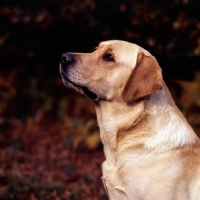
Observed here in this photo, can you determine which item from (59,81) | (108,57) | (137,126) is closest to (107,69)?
(108,57)

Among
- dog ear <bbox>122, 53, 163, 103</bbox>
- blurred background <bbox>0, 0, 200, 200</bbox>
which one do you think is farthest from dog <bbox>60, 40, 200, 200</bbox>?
blurred background <bbox>0, 0, 200, 200</bbox>

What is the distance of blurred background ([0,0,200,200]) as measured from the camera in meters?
7.35

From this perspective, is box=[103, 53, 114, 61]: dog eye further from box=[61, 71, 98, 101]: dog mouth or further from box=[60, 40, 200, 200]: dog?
box=[61, 71, 98, 101]: dog mouth

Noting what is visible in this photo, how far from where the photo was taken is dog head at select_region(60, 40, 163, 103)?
4535 millimetres

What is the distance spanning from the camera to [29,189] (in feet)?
21.6

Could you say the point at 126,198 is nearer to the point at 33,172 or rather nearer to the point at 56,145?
the point at 33,172

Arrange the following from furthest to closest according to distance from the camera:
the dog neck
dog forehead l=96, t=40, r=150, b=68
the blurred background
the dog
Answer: the blurred background < dog forehead l=96, t=40, r=150, b=68 < the dog neck < the dog

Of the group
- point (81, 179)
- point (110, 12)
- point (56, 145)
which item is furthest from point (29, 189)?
point (110, 12)

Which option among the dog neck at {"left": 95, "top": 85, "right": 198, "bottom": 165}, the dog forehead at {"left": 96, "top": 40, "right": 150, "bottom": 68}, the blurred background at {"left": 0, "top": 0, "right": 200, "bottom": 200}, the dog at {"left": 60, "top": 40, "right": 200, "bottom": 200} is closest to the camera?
the dog at {"left": 60, "top": 40, "right": 200, "bottom": 200}

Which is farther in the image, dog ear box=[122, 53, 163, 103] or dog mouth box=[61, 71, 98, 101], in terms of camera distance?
dog mouth box=[61, 71, 98, 101]

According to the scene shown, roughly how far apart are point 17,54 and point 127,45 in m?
4.85

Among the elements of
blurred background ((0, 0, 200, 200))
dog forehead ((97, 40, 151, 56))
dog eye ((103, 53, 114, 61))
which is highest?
dog forehead ((97, 40, 151, 56))

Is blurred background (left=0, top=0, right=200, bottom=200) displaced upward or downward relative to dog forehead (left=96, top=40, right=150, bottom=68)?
downward

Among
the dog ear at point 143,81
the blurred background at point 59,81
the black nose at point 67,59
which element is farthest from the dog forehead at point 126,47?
the blurred background at point 59,81
